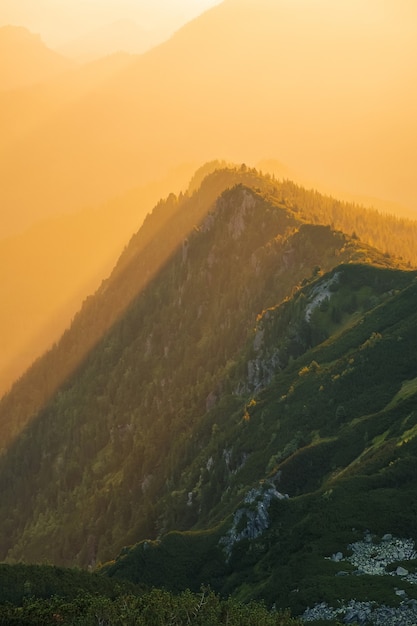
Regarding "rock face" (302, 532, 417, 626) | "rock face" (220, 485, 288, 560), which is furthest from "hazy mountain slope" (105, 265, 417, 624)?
"rock face" (302, 532, 417, 626)

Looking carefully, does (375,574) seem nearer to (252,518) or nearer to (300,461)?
(252,518)

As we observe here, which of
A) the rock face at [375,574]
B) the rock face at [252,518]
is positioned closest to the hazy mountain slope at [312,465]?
the rock face at [252,518]

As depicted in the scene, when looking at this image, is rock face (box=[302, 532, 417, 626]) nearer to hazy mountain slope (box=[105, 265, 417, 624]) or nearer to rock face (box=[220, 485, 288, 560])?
hazy mountain slope (box=[105, 265, 417, 624])

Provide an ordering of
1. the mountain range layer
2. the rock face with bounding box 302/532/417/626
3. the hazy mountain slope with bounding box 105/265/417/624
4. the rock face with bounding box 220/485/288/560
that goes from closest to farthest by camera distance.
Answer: the rock face with bounding box 302/532/417/626 < the hazy mountain slope with bounding box 105/265/417/624 < the mountain range layer < the rock face with bounding box 220/485/288/560

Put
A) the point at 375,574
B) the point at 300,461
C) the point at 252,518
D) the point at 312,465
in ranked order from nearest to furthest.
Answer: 1. the point at 375,574
2. the point at 252,518
3. the point at 312,465
4. the point at 300,461

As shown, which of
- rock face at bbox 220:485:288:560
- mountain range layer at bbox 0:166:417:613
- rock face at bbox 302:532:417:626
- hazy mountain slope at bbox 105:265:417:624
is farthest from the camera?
rock face at bbox 220:485:288:560

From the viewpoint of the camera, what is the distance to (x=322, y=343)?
525 ft

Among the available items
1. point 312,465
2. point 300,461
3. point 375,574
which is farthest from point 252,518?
point 375,574

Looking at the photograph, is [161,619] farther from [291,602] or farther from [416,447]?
[416,447]

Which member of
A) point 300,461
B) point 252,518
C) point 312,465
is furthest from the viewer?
A: point 300,461

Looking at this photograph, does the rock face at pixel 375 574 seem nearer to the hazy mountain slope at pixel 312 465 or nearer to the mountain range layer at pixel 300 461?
the hazy mountain slope at pixel 312 465

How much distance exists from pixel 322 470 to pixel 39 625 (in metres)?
42.9

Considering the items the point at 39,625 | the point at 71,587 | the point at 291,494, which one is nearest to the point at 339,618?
the point at 39,625

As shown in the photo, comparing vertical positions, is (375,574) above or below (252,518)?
above
